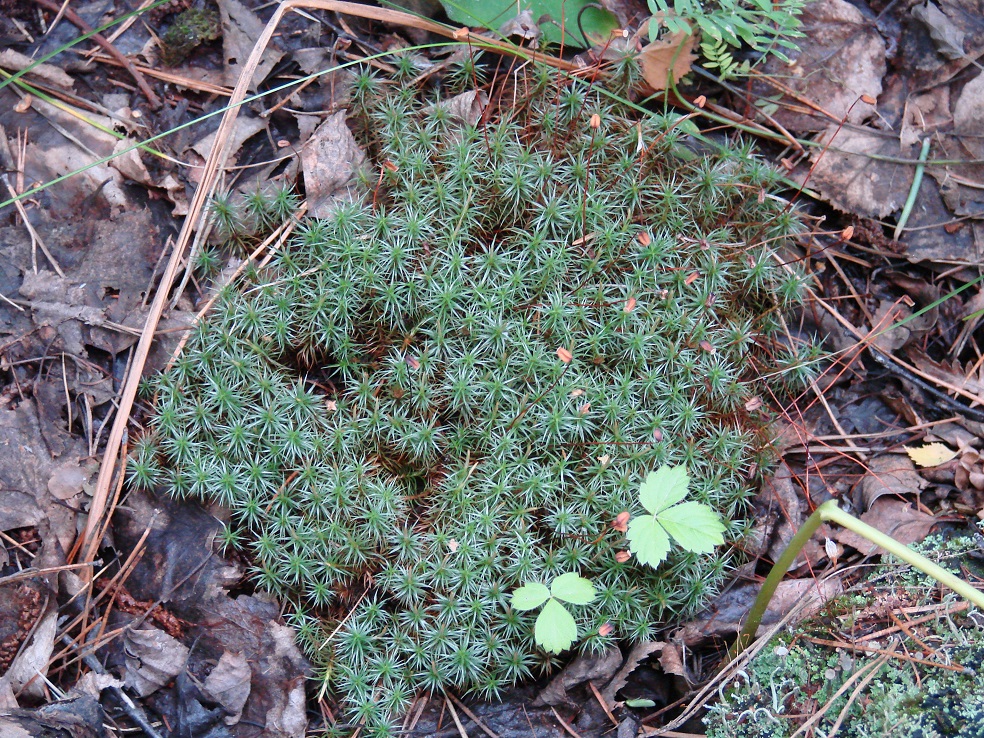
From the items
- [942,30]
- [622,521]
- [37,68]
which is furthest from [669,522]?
[37,68]

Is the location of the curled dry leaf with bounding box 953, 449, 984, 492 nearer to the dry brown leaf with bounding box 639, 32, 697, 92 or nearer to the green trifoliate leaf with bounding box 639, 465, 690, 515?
the green trifoliate leaf with bounding box 639, 465, 690, 515

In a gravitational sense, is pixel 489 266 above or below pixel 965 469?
above

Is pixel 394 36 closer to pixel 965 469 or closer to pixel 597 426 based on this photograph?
pixel 597 426

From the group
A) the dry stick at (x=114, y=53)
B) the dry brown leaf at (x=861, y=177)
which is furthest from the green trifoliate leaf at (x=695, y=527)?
the dry stick at (x=114, y=53)

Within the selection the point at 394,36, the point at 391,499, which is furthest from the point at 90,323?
the point at 394,36

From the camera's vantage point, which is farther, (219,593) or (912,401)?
(912,401)

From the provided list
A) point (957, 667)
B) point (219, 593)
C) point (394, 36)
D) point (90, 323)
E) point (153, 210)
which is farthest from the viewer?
point (394, 36)

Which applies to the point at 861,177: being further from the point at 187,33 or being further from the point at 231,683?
the point at 231,683

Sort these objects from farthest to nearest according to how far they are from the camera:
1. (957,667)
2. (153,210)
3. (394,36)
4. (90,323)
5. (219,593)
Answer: (394,36)
(153,210)
(90,323)
(219,593)
(957,667)
